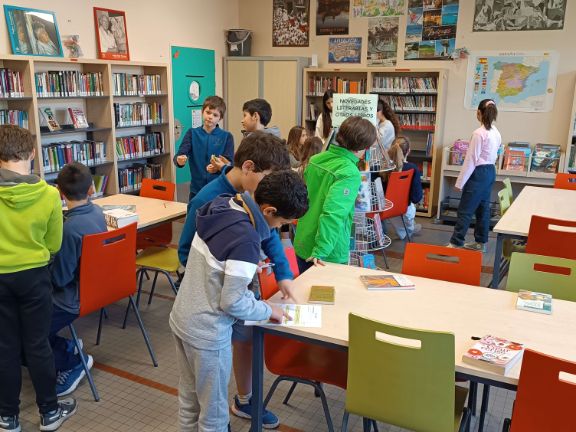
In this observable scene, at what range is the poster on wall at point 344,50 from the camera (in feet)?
23.4

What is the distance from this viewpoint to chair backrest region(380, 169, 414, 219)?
15.8 ft

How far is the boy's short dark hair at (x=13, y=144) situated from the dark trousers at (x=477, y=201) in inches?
158

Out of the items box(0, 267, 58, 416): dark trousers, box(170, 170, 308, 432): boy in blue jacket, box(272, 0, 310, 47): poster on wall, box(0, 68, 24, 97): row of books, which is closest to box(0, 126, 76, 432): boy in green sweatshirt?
box(0, 267, 58, 416): dark trousers

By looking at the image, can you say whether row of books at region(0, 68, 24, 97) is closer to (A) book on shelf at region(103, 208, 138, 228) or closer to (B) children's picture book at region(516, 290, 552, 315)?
(A) book on shelf at region(103, 208, 138, 228)

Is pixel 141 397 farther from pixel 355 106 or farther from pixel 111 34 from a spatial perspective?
pixel 111 34

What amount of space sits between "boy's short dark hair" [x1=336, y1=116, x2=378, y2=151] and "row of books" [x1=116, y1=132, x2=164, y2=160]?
12.3ft

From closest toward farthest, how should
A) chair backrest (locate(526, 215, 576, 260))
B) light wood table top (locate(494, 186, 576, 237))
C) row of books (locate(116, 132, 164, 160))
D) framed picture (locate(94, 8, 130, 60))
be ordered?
chair backrest (locate(526, 215, 576, 260)), light wood table top (locate(494, 186, 576, 237)), framed picture (locate(94, 8, 130, 60)), row of books (locate(116, 132, 164, 160))

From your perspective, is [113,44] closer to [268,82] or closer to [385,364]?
[268,82]

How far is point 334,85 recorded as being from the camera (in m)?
7.15

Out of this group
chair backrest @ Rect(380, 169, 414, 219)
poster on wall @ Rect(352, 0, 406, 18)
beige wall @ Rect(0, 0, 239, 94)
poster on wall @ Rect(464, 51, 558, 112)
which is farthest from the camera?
poster on wall @ Rect(352, 0, 406, 18)

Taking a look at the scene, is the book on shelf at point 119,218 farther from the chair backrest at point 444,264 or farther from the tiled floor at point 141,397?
the chair backrest at point 444,264

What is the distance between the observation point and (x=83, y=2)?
17.8 ft

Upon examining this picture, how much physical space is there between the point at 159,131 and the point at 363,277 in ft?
15.3

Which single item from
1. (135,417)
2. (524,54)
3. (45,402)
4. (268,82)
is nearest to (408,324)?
(135,417)
